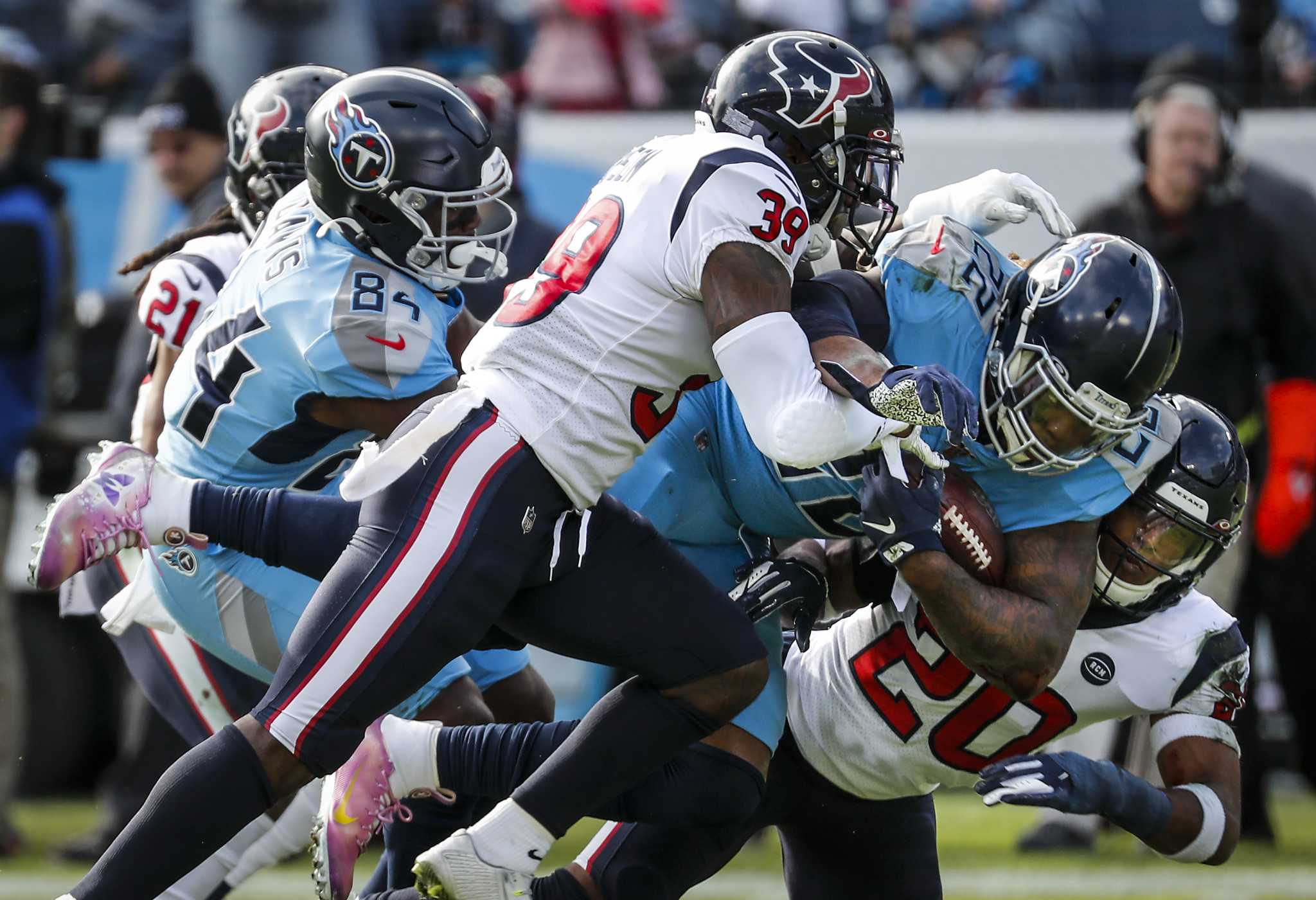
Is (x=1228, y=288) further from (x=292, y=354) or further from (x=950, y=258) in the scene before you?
(x=292, y=354)

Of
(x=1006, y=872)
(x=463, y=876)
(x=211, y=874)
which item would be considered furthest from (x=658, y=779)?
(x=1006, y=872)

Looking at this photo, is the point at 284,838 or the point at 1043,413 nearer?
the point at 1043,413

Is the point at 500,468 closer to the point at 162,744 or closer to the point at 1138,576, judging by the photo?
the point at 1138,576

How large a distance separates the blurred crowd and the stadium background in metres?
0.03

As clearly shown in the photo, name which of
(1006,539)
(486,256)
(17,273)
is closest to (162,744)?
Result: (17,273)

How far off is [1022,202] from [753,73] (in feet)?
2.42

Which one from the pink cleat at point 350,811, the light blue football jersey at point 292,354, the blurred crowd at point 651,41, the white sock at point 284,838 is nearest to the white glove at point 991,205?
the light blue football jersey at point 292,354

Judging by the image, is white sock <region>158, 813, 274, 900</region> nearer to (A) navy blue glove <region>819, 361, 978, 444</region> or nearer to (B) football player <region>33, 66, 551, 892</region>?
(B) football player <region>33, 66, 551, 892</region>

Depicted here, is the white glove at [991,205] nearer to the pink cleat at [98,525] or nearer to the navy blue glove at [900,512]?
the navy blue glove at [900,512]

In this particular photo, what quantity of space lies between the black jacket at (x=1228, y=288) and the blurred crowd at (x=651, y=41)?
7.86 feet

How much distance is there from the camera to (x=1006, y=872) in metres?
5.94

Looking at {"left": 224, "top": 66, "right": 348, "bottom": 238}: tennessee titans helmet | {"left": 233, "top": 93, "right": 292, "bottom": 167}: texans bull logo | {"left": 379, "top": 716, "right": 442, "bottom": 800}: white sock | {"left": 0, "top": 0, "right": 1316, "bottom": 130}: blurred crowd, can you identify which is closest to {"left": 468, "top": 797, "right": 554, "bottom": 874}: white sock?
{"left": 379, "top": 716, "right": 442, "bottom": 800}: white sock

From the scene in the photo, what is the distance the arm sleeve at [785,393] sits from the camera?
3.21m

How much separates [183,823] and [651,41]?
6.30 meters
